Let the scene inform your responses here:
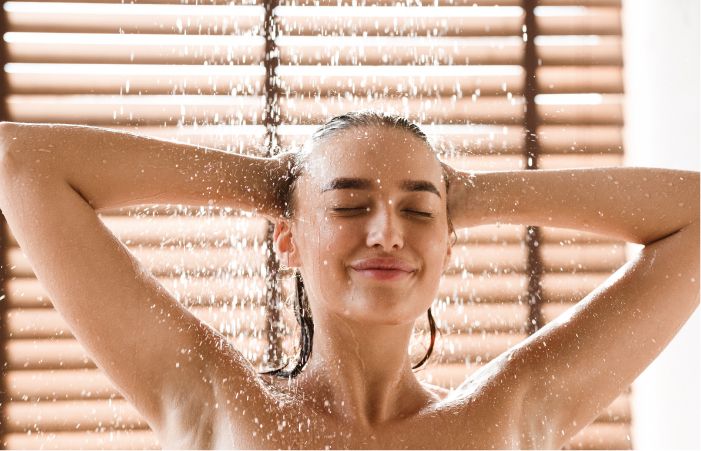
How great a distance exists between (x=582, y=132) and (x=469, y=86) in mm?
337

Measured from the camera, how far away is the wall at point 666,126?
6.44 ft

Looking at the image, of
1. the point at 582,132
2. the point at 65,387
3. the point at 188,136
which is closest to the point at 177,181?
the point at 188,136

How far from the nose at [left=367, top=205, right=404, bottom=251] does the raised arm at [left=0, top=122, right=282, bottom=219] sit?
170 millimetres

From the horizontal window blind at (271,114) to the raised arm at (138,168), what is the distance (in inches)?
36.2

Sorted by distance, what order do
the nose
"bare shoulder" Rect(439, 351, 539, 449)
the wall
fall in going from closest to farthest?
1. the nose
2. "bare shoulder" Rect(439, 351, 539, 449)
3. the wall

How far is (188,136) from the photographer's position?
78.3 inches

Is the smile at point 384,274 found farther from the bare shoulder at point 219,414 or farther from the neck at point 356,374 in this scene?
the bare shoulder at point 219,414

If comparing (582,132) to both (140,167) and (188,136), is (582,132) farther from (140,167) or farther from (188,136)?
(140,167)

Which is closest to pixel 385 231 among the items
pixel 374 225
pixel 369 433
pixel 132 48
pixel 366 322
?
pixel 374 225

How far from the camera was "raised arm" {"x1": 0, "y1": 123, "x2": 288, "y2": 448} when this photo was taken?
95cm

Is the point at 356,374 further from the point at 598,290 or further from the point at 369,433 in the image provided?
the point at 598,290

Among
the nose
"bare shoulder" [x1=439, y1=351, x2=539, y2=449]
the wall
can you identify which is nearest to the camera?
the nose

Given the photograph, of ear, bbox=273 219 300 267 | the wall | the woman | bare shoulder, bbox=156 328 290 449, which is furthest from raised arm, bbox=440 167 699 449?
the wall

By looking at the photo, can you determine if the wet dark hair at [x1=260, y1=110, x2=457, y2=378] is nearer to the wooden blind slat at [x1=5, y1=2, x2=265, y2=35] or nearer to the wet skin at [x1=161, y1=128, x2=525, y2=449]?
the wet skin at [x1=161, y1=128, x2=525, y2=449]
